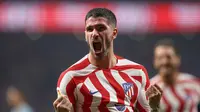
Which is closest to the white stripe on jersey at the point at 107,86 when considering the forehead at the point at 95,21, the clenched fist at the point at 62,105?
the forehead at the point at 95,21

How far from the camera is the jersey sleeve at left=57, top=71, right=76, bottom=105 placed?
434 centimetres

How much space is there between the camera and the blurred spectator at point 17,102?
10.7 meters

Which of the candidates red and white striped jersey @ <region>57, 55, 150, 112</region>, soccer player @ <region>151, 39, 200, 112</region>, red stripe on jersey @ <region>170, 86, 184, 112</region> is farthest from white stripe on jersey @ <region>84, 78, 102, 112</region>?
red stripe on jersey @ <region>170, 86, 184, 112</region>

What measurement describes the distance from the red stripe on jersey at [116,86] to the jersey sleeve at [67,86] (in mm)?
272

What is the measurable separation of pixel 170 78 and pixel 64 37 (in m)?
5.25

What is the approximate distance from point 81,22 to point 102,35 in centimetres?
718

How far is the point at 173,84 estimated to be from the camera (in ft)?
22.0

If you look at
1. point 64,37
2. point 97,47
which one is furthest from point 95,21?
point 64,37

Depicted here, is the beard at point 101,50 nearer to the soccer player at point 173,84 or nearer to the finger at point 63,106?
the finger at point 63,106

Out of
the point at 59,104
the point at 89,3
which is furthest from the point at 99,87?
the point at 89,3

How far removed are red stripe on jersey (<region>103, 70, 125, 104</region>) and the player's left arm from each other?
17 cm

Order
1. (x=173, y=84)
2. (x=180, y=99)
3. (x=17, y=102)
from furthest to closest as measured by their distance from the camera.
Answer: (x=17, y=102), (x=173, y=84), (x=180, y=99)

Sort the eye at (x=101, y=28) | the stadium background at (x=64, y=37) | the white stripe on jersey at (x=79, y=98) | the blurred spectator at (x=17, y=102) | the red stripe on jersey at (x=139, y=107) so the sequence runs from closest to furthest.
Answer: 1. the white stripe on jersey at (x=79, y=98)
2. the eye at (x=101, y=28)
3. the red stripe on jersey at (x=139, y=107)
4. the blurred spectator at (x=17, y=102)
5. the stadium background at (x=64, y=37)

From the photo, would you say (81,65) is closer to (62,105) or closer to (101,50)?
(101,50)
